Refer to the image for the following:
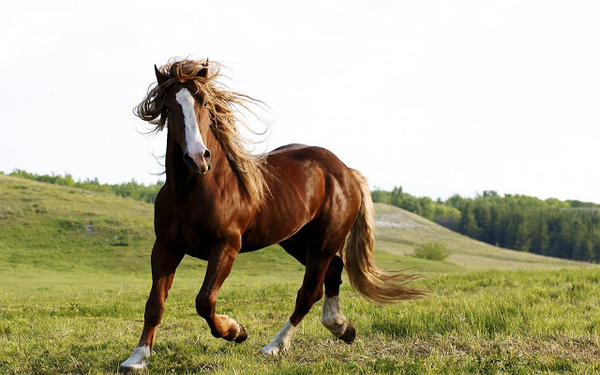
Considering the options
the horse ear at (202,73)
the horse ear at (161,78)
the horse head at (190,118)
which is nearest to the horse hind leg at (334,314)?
the horse head at (190,118)

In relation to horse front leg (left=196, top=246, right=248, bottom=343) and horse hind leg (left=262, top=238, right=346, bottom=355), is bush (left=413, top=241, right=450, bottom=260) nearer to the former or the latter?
horse hind leg (left=262, top=238, right=346, bottom=355)

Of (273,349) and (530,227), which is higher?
(530,227)

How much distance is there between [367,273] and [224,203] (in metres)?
2.55

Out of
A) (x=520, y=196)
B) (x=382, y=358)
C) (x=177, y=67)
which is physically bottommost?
(x=382, y=358)

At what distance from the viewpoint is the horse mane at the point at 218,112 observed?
5.36 m

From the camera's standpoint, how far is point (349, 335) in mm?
6363

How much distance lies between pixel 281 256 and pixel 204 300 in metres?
37.9

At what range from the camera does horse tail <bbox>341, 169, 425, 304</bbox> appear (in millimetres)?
7102

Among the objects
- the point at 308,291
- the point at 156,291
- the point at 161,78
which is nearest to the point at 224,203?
the point at 156,291

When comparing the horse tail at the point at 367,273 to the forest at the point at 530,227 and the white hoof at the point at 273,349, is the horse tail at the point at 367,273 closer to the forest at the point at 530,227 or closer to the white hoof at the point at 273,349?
the white hoof at the point at 273,349

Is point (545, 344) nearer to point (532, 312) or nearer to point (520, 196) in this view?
point (532, 312)

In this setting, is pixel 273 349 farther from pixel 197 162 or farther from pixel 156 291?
pixel 197 162

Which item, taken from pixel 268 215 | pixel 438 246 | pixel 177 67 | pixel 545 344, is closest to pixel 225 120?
pixel 177 67

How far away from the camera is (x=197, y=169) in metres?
4.68
